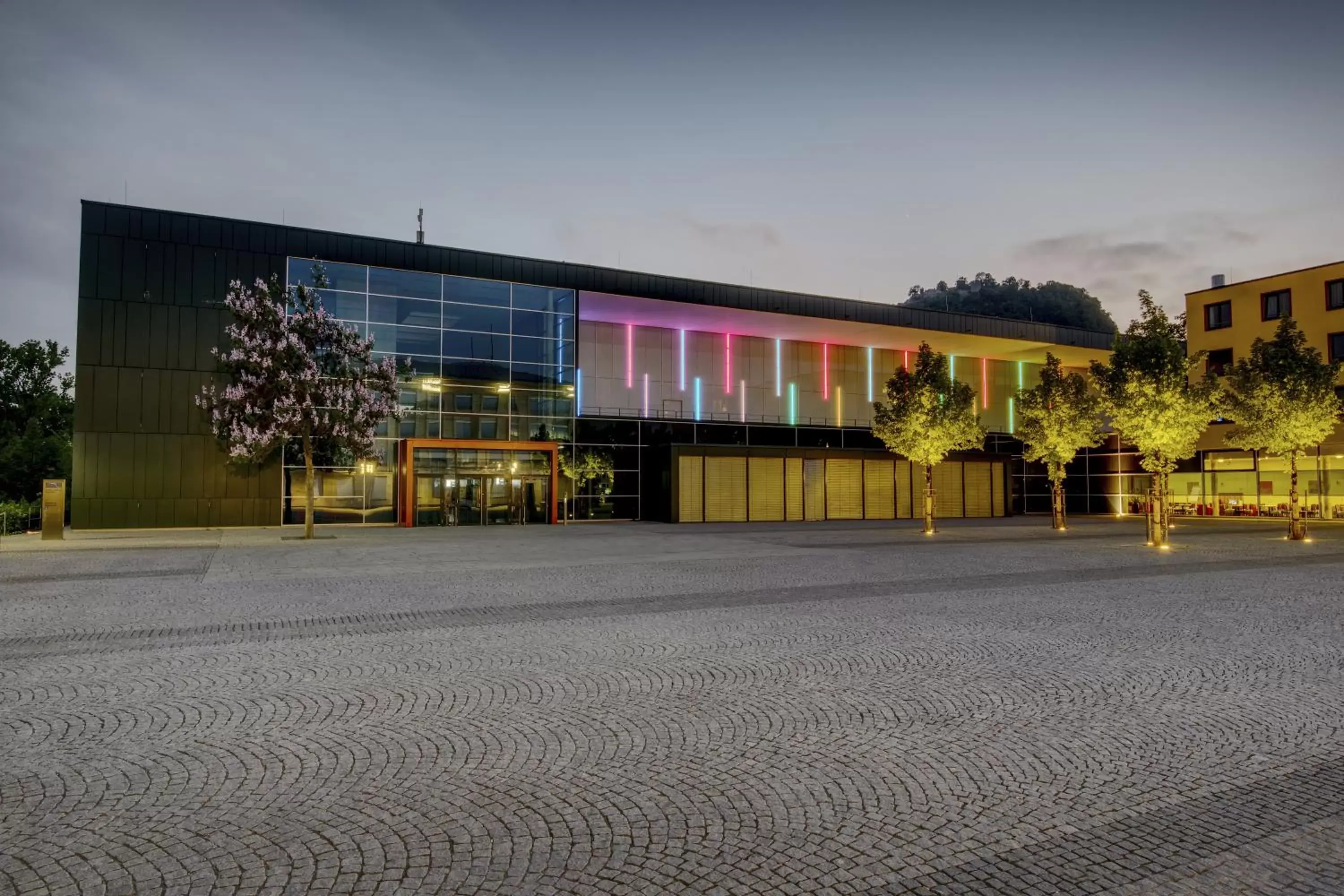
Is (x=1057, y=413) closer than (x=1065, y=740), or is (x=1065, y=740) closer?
(x=1065, y=740)

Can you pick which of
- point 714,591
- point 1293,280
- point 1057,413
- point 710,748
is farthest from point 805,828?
point 1293,280

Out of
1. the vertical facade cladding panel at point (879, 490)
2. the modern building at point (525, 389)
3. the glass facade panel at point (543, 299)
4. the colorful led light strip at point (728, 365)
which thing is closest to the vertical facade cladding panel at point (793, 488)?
the modern building at point (525, 389)

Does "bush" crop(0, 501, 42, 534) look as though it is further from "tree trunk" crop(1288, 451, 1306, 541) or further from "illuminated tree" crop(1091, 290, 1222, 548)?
"tree trunk" crop(1288, 451, 1306, 541)

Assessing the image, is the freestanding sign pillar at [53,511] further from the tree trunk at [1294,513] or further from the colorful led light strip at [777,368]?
the tree trunk at [1294,513]

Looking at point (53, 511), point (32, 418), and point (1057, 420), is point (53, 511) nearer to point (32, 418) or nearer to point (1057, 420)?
point (1057, 420)

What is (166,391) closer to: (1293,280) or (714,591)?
(714,591)

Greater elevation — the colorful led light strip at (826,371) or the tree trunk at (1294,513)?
the colorful led light strip at (826,371)

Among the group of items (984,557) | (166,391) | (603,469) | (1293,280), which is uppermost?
(1293,280)

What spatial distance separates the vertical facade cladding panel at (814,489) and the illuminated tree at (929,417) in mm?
8450

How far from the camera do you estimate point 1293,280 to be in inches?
1587

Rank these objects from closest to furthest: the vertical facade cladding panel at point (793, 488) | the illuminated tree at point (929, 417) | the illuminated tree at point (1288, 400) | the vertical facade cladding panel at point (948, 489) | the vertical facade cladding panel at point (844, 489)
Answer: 1. the illuminated tree at point (1288, 400)
2. the illuminated tree at point (929, 417)
3. the vertical facade cladding panel at point (793, 488)
4. the vertical facade cladding panel at point (844, 489)
5. the vertical facade cladding panel at point (948, 489)

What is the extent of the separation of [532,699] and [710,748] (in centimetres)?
183

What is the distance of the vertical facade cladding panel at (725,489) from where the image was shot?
3562cm

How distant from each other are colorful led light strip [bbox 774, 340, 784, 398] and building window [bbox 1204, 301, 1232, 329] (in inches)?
972
